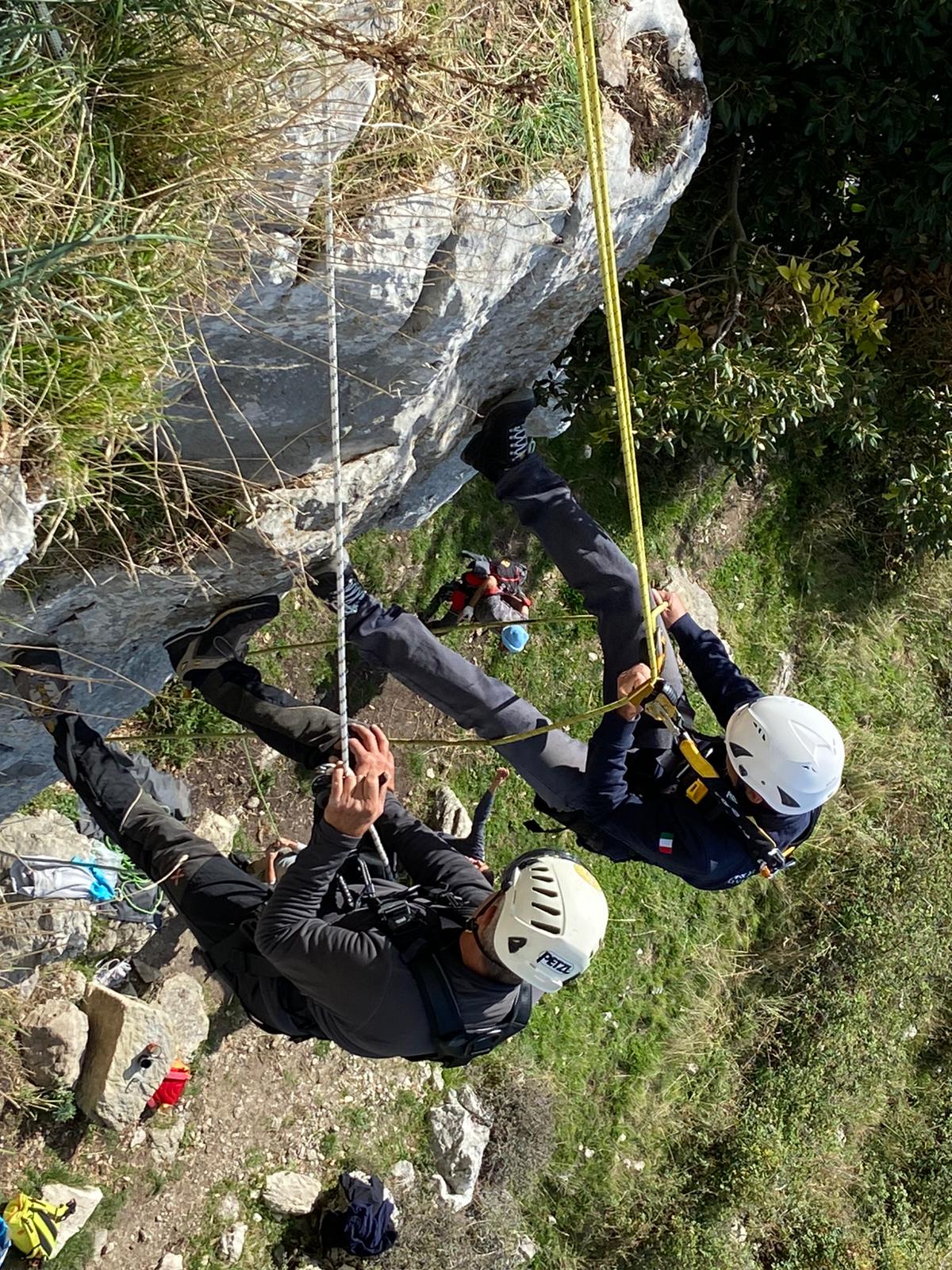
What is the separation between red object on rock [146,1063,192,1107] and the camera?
18.9 feet

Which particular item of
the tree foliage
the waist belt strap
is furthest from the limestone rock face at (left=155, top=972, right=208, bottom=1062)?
the tree foliage

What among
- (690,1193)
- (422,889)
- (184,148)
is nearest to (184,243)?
(184,148)

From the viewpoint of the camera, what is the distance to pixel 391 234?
3.29m

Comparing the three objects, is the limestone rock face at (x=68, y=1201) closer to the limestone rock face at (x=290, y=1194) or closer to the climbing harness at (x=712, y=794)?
the limestone rock face at (x=290, y=1194)

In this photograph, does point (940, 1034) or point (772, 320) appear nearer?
point (772, 320)

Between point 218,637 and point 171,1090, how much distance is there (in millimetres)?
3013

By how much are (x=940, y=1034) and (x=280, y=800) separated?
719cm

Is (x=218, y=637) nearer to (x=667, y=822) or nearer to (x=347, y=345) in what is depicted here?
(x=347, y=345)

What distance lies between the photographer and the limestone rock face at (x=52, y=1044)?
541 cm

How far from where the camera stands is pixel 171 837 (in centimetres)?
434

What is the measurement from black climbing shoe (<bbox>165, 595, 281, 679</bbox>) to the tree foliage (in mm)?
2493

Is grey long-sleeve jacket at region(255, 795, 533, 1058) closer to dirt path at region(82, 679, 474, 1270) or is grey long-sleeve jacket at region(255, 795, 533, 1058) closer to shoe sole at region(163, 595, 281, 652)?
shoe sole at region(163, 595, 281, 652)

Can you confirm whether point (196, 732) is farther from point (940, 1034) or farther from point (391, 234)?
point (940, 1034)

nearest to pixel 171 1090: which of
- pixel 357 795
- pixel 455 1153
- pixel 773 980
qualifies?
pixel 455 1153
